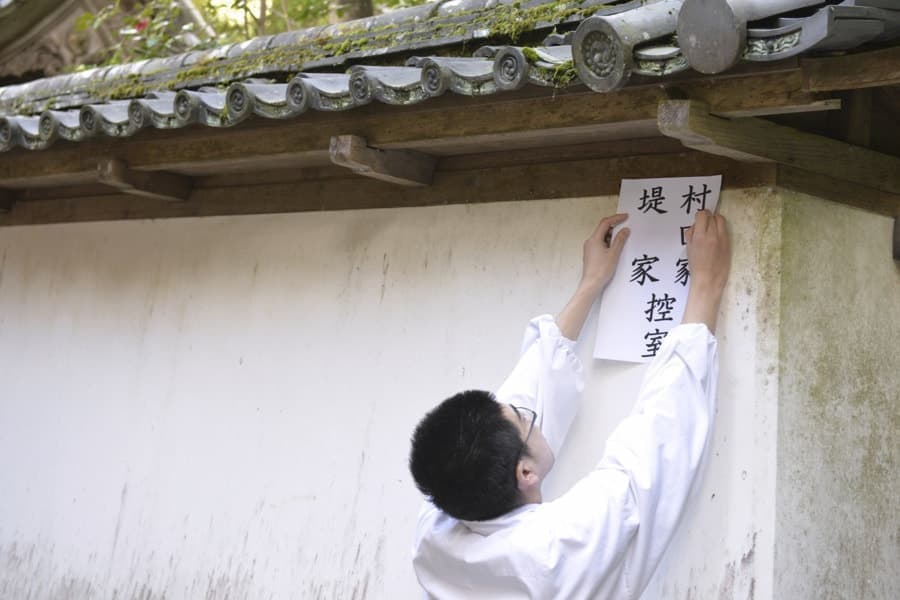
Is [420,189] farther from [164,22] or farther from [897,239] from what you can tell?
[164,22]

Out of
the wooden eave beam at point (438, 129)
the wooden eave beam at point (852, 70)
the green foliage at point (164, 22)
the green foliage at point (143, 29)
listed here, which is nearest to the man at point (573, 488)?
the wooden eave beam at point (438, 129)

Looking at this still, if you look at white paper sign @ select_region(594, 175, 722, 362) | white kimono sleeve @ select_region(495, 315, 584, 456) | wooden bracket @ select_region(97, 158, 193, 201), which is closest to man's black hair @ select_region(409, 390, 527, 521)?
white kimono sleeve @ select_region(495, 315, 584, 456)

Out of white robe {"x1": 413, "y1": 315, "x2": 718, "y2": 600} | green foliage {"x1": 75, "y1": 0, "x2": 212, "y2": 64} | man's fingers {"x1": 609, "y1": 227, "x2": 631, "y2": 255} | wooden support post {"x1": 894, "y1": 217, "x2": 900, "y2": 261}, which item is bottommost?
white robe {"x1": 413, "y1": 315, "x2": 718, "y2": 600}

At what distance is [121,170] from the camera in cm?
562

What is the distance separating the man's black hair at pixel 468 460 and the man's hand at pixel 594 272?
0.76 meters

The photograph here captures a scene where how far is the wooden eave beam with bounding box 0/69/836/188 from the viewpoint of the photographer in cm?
350

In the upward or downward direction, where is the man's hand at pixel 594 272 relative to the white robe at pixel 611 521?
upward

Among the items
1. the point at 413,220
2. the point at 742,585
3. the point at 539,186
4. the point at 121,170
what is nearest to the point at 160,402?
the point at 121,170

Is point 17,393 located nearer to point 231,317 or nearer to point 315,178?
point 231,317

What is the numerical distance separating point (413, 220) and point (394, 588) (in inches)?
63.3

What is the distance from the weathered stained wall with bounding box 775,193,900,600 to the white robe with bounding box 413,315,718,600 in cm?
32

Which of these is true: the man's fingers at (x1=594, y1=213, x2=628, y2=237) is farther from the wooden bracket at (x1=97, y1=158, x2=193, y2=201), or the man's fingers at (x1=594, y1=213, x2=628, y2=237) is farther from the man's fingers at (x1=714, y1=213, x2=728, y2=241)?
the wooden bracket at (x1=97, y1=158, x2=193, y2=201)

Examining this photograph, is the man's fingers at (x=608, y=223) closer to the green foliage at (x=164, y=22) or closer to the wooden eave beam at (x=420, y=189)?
the wooden eave beam at (x=420, y=189)

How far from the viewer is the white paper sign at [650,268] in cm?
394
